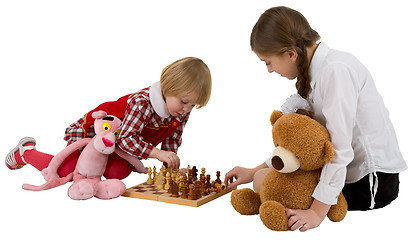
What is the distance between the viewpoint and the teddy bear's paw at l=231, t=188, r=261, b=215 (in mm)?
2656

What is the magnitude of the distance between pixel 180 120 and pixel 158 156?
39 centimetres

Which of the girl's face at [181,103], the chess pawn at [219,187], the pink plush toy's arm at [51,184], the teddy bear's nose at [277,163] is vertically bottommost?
the chess pawn at [219,187]

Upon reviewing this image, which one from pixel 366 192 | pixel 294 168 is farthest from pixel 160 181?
pixel 366 192

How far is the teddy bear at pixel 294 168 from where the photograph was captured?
241 centimetres

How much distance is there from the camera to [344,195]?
270 centimetres

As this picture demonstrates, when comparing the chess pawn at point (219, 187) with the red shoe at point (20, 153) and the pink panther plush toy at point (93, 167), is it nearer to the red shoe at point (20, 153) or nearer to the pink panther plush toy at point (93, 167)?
the pink panther plush toy at point (93, 167)

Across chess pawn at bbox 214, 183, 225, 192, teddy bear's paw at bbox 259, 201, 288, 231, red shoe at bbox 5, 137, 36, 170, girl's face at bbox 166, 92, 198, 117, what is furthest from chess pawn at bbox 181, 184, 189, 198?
red shoe at bbox 5, 137, 36, 170

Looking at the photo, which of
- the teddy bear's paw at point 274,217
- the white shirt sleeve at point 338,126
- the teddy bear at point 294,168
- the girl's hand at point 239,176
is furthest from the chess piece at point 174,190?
the white shirt sleeve at point 338,126

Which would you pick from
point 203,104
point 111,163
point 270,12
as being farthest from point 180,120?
point 270,12

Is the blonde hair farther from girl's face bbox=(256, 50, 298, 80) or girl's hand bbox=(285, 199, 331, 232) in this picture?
girl's hand bbox=(285, 199, 331, 232)

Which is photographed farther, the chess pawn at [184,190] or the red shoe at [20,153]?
the red shoe at [20,153]

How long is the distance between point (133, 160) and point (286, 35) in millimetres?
1430

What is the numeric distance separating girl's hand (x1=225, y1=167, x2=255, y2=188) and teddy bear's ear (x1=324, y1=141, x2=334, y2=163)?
77cm

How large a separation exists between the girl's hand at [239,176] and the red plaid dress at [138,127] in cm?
56
